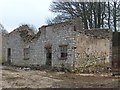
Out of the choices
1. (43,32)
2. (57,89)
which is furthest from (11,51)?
(57,89)

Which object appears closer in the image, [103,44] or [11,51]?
[103,44]

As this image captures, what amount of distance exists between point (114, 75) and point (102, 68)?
15.5 ft

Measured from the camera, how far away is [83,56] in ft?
63.7

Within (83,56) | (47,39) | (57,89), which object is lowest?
(57,89)

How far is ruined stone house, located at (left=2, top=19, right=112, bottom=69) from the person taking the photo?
750 inches

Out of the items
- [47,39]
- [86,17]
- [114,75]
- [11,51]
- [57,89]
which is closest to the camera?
[57,89]

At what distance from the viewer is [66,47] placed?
19391mm

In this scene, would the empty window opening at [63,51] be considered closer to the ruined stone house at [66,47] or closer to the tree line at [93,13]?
the ruined stone house at [66,47]

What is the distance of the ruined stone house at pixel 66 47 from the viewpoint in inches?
750

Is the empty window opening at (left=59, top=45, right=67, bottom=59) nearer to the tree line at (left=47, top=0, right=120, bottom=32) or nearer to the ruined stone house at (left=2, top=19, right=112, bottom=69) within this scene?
the ruined stone house at (left=2, top=19, right=112, bottom=69)

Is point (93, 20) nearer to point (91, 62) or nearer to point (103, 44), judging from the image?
point (103, 44)

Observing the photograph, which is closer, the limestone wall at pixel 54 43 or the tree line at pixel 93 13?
the limestone wall at pixel 54 43

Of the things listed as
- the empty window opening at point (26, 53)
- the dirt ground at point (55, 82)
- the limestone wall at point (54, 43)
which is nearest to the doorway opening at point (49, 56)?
the limestone wall at point (54, 43)

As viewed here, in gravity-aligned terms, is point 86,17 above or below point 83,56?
above
